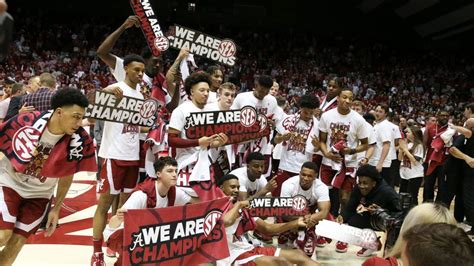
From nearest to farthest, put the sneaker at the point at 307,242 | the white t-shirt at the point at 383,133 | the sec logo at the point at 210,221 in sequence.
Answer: the sec logo at the point at 210,221 < the sneaker at the point at 307,242 < the white t-shirt at the point at 383,133

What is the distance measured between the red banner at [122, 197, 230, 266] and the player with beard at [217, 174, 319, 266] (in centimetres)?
12

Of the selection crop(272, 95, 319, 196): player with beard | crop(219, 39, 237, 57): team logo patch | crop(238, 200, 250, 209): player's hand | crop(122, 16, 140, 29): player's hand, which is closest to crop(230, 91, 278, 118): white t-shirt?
crop(272, 95, 319, 196): player with beard

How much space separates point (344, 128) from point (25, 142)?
3332 millimetres

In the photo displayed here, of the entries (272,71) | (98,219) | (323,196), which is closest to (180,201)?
(98,219)

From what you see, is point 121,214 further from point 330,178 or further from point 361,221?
point 330,178

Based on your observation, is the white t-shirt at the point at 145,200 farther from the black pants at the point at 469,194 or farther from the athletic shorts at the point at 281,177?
the black pants at the point at 469,194

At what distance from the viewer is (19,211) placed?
10.9 ft

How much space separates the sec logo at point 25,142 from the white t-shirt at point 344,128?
3.19 meters

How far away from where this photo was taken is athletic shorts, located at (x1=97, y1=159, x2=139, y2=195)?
13.9ft

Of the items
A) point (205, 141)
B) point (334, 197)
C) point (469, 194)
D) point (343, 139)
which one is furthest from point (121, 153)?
point (469, 194)

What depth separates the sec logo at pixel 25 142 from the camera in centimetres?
315

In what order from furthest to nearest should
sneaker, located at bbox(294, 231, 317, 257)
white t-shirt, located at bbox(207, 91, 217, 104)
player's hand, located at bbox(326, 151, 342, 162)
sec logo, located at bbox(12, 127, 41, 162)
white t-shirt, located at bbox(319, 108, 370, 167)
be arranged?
white t-shirt, located at bbox(319, 108, 370, 167)
player's hand, located at bbox(326, 151, 342, 162)
white t-shirt, located at bbox(207, 91, 217, 104)
sneaker, located at bbox(294, 231, 317, 257)
sec logo, located at bbox(12, 127, 41, 162)

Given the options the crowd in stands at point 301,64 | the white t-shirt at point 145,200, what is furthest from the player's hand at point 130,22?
the crowd in stands at point 301,64

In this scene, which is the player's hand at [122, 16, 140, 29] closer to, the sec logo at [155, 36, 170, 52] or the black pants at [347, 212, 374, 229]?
the sec logo at [155, 36, 170, 52]
